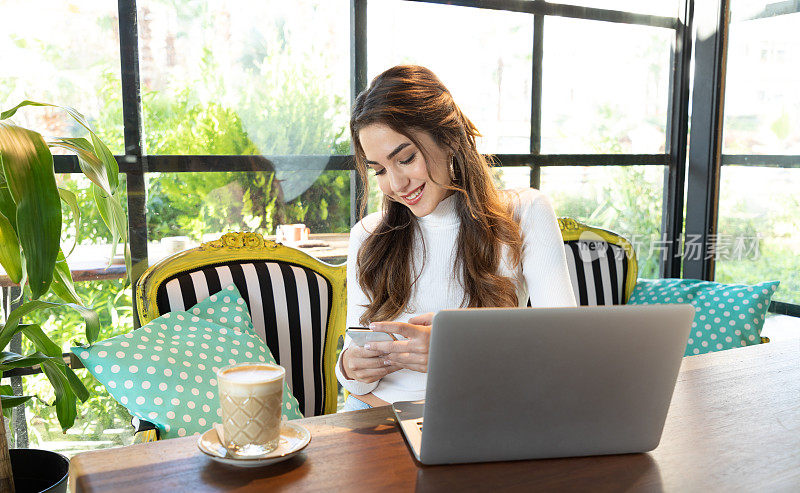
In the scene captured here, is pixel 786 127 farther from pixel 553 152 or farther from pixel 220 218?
pixel 220 218

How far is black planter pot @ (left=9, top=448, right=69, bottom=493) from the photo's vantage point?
1.69 meters

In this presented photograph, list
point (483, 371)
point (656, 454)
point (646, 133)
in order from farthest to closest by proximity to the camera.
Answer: point (646, 133) < point (656, 454) < point (483, 371)

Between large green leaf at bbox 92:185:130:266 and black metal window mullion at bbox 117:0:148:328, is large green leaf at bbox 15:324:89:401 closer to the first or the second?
large green leaf at bbox 92:185:130:266

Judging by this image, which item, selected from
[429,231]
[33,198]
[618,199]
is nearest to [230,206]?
[429,231]

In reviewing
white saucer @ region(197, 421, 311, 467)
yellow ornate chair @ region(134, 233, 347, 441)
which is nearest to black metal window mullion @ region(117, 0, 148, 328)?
yellow ornate chair @ region(134, 233, 347, 441)

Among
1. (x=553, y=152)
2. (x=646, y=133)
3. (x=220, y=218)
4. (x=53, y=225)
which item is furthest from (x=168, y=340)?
(x=646, y=133)

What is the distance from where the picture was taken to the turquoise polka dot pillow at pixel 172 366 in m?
1.48

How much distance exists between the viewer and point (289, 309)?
1946 mm

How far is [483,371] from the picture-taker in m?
0.82

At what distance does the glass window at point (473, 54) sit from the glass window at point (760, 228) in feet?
3.73

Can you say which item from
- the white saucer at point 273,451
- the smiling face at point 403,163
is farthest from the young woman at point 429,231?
the white saucer at point 273,451

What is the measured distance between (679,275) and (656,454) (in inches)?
117

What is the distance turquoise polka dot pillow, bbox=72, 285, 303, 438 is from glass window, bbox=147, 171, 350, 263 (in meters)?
0.80

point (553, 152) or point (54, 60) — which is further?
point (553, 152)
